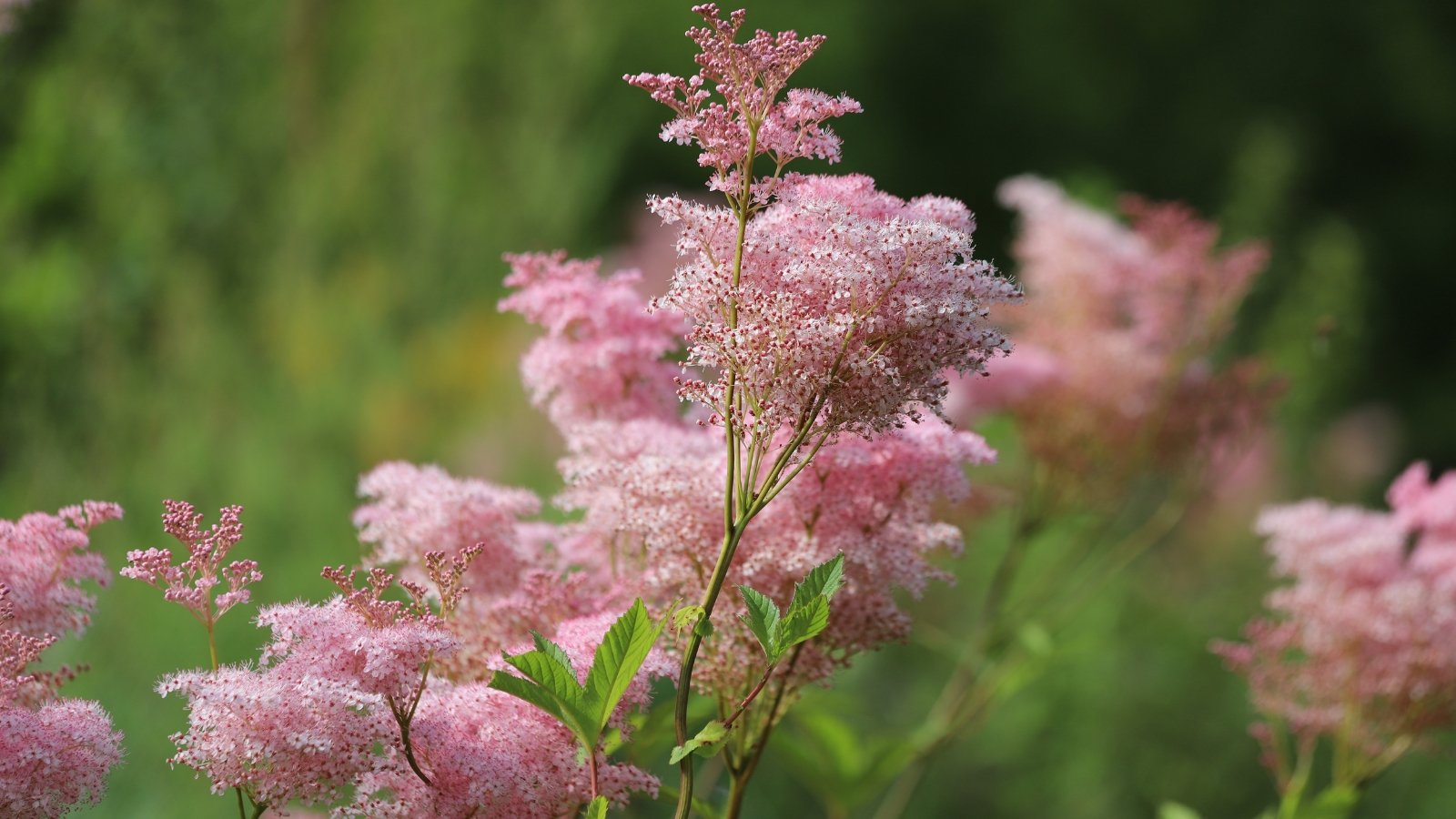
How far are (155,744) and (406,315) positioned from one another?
2153 mm

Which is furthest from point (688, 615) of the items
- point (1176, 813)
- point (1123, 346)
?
point (1123, 346)

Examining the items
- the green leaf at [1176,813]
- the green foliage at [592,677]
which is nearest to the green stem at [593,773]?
the green foliage at [592,677]

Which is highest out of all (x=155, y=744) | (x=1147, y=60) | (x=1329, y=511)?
(x=1147, y=60)

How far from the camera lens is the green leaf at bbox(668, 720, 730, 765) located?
0.73m

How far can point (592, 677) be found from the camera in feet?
2.45

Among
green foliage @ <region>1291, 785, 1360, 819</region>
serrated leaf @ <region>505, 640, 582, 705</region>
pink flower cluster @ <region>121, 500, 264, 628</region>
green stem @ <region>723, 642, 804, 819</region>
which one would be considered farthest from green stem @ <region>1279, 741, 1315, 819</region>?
pink flower cluster @ <region>121, 500, 264, 628</region>

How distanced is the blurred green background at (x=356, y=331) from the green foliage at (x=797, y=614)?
61cm

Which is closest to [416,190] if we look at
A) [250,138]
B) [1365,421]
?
[250,138]

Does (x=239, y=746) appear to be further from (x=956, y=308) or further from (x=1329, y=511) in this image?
(x=1329, y=511)

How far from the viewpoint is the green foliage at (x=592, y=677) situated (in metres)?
0.73

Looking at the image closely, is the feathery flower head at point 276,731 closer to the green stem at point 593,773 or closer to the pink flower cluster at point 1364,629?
the green stem at point 593,773

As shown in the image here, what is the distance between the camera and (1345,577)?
1370mm

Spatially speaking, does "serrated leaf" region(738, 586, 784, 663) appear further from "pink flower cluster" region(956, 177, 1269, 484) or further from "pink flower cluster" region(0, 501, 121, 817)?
"pink flower cluster" region(956, 177, 1269, 484)

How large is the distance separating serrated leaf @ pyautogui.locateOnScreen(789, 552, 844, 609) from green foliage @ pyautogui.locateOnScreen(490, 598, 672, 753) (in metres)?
0.08
